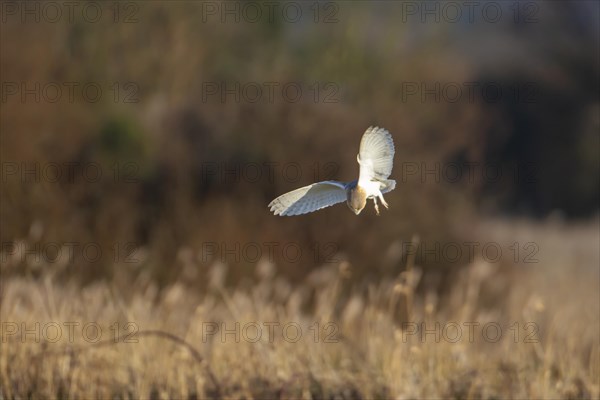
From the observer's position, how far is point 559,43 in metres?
31.5

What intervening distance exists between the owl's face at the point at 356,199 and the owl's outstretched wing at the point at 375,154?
0.09ft

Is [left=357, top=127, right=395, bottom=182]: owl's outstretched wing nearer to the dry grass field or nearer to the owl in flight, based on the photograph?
the owl in flight

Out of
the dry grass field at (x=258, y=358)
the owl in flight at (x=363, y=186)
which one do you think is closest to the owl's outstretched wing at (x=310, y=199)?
the owl in flight at (x=363, y=186)

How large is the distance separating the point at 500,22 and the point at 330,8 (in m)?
18.2

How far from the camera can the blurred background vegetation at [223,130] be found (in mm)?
11047

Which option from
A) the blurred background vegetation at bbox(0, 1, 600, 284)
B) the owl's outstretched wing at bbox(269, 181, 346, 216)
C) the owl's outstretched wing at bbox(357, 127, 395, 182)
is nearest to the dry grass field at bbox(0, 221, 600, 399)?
the owl's outstretched wing at bbox(269, 181, 346, 216)

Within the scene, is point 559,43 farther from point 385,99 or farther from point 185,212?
point 185,212

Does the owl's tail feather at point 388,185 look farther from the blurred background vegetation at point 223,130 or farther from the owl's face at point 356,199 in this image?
the blurred background vegetation at point 223,130

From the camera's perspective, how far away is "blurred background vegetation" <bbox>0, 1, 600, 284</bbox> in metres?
11.0

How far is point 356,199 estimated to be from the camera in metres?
1.74

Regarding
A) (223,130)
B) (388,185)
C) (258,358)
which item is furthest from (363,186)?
(223,130)

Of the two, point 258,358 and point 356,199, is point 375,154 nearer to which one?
point 356,199

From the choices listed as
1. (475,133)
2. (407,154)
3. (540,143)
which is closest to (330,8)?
(475,133)

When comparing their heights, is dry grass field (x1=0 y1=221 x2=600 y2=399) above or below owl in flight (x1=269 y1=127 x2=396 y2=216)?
below
